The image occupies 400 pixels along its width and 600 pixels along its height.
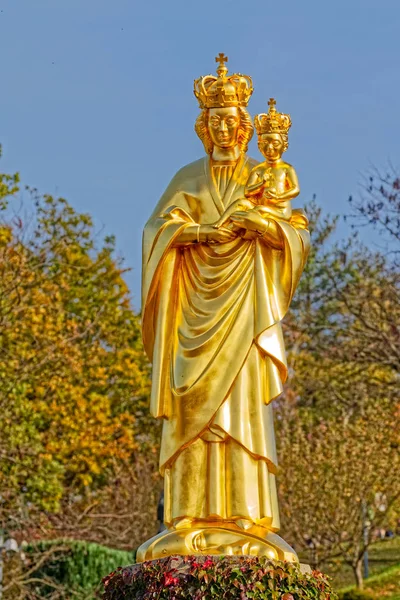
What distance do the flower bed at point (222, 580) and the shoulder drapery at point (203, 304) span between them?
92cm

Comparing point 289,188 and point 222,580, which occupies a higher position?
point 289,188

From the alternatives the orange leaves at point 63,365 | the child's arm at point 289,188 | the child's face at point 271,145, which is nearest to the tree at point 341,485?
the orange leaves at point 63,365

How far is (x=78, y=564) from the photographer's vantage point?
19031mm

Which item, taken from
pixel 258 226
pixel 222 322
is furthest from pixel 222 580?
pixel 258 226

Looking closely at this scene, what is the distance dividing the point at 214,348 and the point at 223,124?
1.66 meters

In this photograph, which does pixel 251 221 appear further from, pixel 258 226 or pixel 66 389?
pixel 66 389

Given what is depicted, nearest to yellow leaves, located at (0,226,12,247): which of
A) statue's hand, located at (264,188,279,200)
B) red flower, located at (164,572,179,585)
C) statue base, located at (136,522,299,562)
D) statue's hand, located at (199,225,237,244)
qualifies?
statue's hand, located at (199,225,237,244)

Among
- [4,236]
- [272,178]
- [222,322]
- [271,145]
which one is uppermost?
[4,236]

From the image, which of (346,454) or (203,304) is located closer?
(203,304)

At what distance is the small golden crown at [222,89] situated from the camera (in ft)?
27.8

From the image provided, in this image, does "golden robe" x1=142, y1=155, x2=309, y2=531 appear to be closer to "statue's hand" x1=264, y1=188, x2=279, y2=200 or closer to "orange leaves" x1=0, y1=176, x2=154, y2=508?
"statue's hand" x1=264, y1=188, x2=279, y2=200

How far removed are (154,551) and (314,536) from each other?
15.5 m

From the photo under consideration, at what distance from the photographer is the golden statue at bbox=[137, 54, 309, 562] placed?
7766mm

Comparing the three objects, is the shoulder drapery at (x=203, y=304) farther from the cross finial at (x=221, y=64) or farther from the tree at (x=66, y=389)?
the tree at (x=66, y=389)
